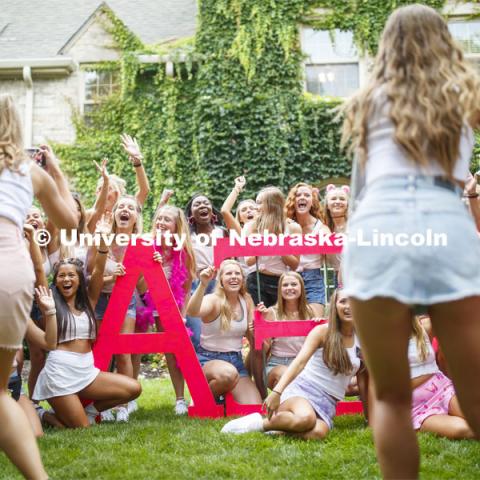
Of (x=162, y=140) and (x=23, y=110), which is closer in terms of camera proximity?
(x=162, y=140)

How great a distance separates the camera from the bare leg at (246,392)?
5348mm

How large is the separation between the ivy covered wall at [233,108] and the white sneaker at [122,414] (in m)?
6.98

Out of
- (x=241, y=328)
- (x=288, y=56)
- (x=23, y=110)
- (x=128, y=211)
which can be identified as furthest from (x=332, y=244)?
(x=23, y=110)

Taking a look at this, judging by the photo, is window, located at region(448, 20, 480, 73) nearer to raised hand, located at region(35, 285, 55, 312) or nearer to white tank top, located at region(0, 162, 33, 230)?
raised hand, located at region(35, 285, 55, 312)

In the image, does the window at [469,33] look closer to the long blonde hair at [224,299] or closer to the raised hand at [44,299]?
the long blonde hair at [224,299]

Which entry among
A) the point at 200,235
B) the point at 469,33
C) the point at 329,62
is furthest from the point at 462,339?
the point at 469,33

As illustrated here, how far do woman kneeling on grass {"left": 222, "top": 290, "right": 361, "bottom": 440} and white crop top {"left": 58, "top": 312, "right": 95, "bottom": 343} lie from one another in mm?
1375

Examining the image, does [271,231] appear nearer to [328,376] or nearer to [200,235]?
[200,235]

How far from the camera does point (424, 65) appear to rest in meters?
2.14

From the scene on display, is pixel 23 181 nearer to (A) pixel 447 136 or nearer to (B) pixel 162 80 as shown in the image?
(A) pixel 447 136

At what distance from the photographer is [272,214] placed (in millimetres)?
6027

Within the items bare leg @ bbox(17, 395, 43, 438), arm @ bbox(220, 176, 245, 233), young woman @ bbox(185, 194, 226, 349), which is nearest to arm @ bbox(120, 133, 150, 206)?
young woman @ bbox(185, 194, 226, 349)

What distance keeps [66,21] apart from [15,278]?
13.8 meters

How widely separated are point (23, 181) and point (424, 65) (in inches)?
65.5
